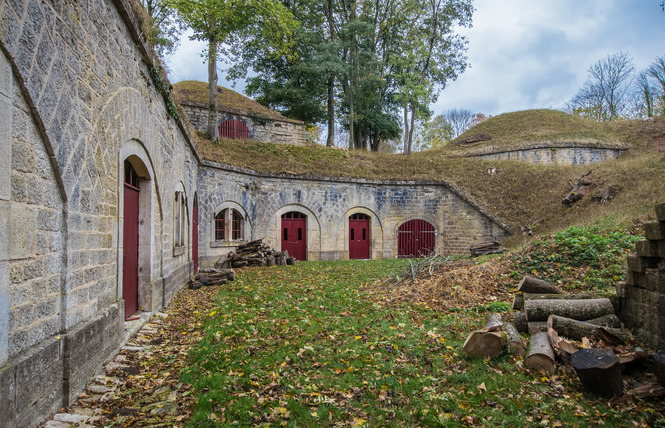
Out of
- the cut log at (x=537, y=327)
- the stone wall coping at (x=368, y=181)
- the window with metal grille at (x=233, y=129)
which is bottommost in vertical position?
the cut log at (x=537, y=327)

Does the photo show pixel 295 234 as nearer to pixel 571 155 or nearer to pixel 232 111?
pixel 232 111

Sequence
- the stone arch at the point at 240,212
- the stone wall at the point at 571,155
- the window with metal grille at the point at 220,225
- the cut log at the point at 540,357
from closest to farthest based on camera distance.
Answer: the cut log at the point at 540,357 → the stone arch at the point at 240,212 → the window with metal grille at the point at 220,225 → the stone wall at the point at 571,155

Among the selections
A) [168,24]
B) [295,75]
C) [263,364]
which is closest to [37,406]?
[263,364]

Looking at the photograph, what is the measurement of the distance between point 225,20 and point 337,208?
30.9 feet

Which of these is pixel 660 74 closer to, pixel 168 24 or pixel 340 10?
pixel 340 10

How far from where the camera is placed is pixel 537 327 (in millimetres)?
4980

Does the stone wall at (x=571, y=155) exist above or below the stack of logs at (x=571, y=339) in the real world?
above

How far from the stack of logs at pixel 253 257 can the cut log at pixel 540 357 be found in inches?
444

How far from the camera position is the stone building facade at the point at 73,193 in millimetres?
2727

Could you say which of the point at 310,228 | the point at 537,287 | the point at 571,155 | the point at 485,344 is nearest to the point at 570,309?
the point at 537,287

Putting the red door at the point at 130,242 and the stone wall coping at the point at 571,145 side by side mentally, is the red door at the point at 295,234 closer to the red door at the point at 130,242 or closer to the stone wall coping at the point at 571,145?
the red door at the point at 130,242

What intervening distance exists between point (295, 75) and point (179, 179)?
782 inches

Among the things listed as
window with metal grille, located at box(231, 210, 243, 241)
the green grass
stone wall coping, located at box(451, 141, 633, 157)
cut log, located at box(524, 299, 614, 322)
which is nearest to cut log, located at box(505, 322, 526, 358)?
the green grass

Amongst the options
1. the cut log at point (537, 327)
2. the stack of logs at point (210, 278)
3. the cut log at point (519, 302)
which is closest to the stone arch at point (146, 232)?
the stack of logs at point (210, 278)
